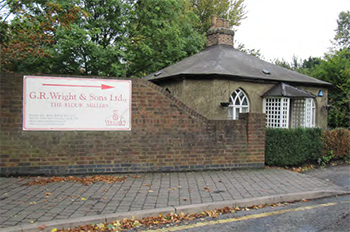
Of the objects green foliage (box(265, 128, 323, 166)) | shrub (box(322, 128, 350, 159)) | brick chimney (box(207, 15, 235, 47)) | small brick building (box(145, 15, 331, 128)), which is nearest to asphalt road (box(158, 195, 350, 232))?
green foliage (box(265, 128, 323, 166))

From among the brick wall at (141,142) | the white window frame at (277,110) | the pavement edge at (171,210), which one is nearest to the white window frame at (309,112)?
the white window frame at (277,110)

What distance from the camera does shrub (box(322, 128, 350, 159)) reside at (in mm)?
9242

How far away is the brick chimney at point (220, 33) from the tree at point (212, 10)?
1061 cm

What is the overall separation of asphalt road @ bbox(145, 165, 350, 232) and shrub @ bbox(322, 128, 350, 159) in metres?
4.07

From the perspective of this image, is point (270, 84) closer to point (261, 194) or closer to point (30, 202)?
point (261, 194)

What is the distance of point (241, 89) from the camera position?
12195 millimetres

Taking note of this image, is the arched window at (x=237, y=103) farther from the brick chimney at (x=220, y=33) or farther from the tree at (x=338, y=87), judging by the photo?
the tree at (x=338, y=87)

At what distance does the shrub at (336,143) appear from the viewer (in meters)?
9.24

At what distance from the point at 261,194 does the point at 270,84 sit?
26.5 feet

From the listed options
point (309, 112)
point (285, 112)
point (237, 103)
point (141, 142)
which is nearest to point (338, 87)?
point (309, 112)

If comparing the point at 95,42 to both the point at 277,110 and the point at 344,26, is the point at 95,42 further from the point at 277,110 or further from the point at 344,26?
the point at 344,26

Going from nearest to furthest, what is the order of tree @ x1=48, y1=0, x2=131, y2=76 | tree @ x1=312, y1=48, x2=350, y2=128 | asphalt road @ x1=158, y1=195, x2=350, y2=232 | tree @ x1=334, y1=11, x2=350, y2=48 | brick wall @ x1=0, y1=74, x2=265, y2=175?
asphalt road @ x1=158, y1=195, x2=350, y2=232 < brick wall @ x1=0, y1=74, x2=265, y2=175 < tree @ x1=48, y1=0, x2=131, y2=76 < tree @ x1=312, y1=48, x2=350, y2=128 < tree @ x1=334, y1=11, x2=350, y2=48

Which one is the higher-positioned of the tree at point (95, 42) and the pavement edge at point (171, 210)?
the tree at point (95, 42)

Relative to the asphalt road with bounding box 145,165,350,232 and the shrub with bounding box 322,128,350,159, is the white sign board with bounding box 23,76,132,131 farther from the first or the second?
the shrub with bounding box 322,128,350,159
